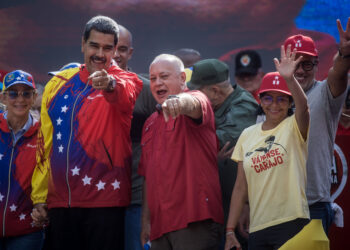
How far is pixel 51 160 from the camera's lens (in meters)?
3.38

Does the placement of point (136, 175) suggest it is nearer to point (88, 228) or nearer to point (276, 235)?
point (88, 228)

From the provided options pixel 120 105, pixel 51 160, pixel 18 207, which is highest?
pixel 120 105

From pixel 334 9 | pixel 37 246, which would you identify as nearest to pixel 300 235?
pixel 37 246

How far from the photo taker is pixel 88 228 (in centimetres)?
317

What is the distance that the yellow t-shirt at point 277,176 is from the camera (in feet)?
9.52

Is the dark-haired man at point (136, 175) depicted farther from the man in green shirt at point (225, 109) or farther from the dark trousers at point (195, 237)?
the dark trousers at point (195, 237)

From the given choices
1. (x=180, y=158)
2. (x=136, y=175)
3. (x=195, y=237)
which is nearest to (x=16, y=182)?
(x=136, y=175)

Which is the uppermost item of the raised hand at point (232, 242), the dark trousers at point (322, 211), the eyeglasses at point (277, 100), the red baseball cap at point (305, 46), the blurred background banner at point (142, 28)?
the blurred background banner at point (142, 28)

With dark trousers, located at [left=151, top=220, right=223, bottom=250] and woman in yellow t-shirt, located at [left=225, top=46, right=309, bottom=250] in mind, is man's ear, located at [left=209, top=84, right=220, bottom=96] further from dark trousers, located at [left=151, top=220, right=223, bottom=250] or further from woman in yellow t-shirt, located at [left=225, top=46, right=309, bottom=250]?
dark trousers, located at [left=151, top=220, right=223, bottom=250]

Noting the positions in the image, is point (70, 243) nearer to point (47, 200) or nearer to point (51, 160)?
point (47, 200)

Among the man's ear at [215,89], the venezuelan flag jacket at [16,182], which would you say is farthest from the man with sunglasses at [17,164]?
the man's ear at [215,89]

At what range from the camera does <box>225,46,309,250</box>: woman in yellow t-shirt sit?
9.48 feet

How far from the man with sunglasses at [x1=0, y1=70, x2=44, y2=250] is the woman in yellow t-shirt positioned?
1664mm

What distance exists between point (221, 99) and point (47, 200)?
5.07 feet
